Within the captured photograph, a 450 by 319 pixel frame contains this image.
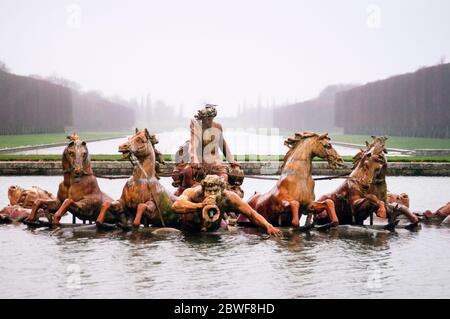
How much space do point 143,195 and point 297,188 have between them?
1746 millimetres

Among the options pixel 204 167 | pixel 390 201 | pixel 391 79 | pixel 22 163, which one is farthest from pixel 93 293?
pixel 391 79

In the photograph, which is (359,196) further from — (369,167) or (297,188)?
(297,188)

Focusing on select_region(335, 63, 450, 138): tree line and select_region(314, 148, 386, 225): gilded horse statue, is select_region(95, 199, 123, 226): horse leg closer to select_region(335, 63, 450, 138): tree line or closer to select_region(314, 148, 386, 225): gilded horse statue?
select_region(314, 148, 386, 225): gilded horse statue

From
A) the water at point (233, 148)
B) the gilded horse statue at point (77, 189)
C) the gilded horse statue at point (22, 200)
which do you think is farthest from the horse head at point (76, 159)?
the water at point (233, 148)

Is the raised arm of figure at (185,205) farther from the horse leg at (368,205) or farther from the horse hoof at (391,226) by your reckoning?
the horse hoof at (391,226)

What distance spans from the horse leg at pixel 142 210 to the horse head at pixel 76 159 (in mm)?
866

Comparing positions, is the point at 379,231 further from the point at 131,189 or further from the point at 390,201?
the point at 131,189

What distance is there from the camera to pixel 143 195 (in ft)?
31.1

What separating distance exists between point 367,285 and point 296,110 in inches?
3167

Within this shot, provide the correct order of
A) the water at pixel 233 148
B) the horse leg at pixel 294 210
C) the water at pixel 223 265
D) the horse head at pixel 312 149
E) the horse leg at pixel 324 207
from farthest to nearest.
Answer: the water at pixel 233 148, the horse head at pixel 312 149, the horse leg at pixel 324 207, the horse leg at pixel 294 210, the water at pixel 223 265

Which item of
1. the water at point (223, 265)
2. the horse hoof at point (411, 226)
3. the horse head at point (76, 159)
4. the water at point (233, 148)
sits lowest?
the water at point (223, 265)

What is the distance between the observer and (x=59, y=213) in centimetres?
966

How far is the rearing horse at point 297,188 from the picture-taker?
31.0 feet

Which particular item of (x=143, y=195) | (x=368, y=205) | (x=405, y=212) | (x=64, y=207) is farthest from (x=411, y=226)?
(x=64, y=207)
